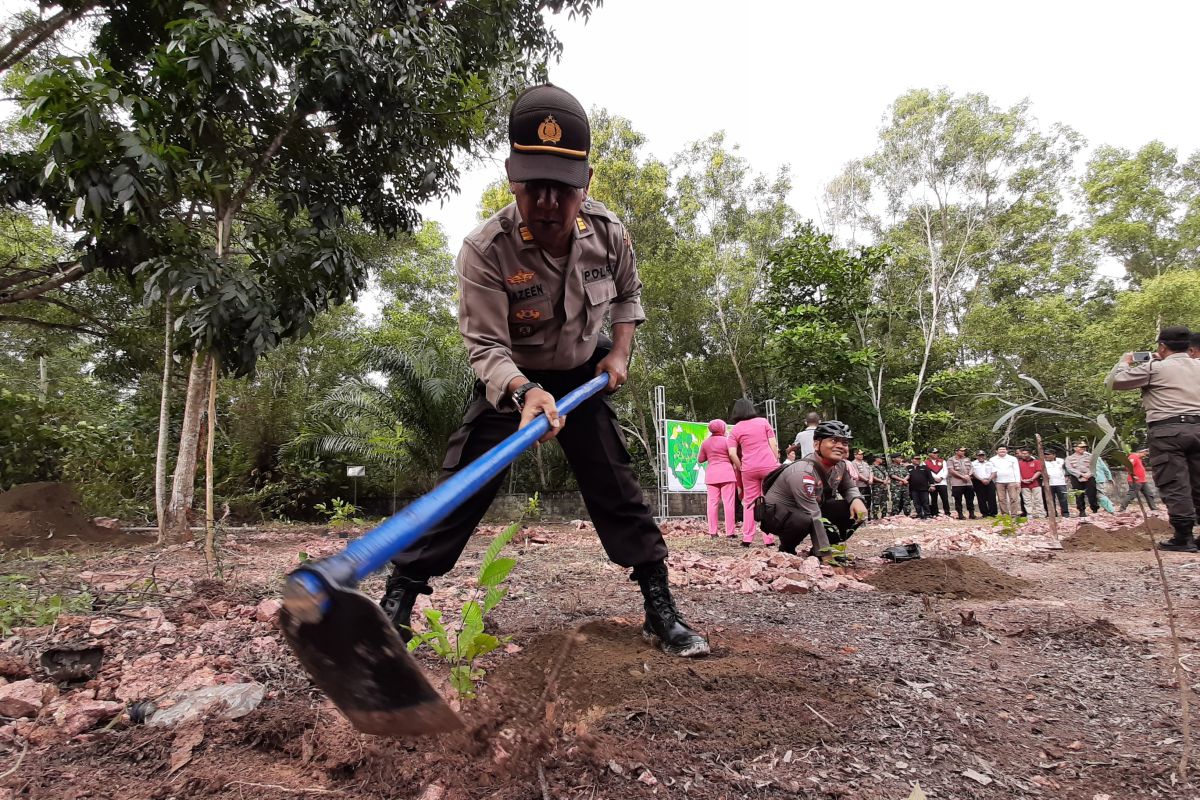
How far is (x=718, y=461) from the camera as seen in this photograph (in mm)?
7590

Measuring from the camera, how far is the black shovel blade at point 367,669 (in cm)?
107

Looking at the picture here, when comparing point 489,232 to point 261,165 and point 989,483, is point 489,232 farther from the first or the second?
point 989,483

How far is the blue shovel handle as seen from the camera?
1.06 meters

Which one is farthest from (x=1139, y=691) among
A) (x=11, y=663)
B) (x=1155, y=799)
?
(x=11, y=663)

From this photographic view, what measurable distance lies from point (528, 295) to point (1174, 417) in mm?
5079

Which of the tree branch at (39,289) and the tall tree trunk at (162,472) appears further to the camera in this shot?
the tree branch at (39,289)

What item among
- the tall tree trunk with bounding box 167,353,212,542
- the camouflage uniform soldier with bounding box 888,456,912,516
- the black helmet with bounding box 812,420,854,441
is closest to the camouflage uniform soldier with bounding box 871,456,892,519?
the camouflage uniform soldier with bounding box 888,456,912,516

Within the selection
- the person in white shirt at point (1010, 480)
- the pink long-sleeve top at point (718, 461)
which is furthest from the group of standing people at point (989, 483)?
the pink long-sleeve top at point (718, 461)

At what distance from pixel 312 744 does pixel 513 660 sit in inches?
29.3

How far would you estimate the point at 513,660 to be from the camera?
2045 mm

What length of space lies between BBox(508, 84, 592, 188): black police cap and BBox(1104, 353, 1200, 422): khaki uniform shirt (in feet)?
15.3

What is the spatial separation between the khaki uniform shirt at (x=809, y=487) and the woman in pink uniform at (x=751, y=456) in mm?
1763

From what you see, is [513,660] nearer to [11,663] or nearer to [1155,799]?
[11,663]

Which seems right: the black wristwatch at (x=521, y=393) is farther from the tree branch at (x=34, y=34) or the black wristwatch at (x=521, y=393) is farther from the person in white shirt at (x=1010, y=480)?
the person in white shirt at (x=1010, y=480)
